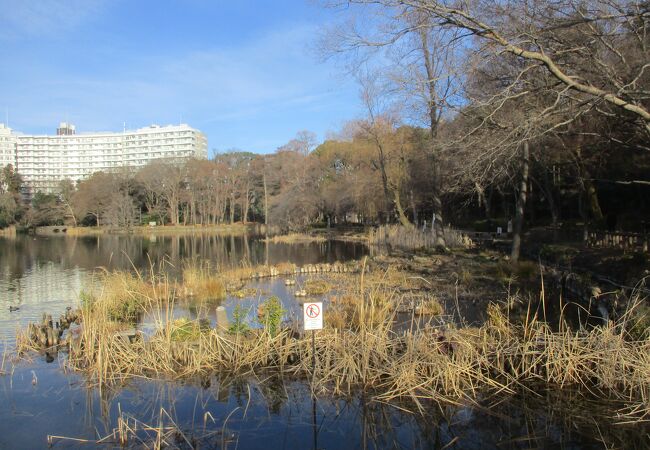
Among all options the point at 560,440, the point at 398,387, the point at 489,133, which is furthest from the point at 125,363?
the point at 489,133

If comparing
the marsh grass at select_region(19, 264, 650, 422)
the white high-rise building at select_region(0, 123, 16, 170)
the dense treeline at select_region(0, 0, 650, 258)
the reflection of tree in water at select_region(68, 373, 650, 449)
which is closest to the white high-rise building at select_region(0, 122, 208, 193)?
the white high-rise building at select_region(0, 123, 16, 170)

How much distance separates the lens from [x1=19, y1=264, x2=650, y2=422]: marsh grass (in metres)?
6.32

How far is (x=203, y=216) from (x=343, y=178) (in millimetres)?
27246

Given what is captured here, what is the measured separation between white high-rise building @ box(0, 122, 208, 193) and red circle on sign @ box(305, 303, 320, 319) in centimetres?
Result: 12855

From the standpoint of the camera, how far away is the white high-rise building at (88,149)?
130 meters

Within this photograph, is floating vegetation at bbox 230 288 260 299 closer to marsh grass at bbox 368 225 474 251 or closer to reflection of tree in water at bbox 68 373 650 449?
reflection of tree in water at bbox 68 373 650 449

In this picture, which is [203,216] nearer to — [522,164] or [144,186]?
[144,186]

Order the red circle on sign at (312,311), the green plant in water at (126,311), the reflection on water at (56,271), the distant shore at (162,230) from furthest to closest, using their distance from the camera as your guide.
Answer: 1. the distant shore at (162,230)
2. the reflection on water at (56,271)
3. the green plant in water at (126,311)
4. the red circle on sign at (312,311)

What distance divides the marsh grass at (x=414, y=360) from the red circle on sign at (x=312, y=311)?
0.74m

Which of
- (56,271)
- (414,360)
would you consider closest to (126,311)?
(414,360)

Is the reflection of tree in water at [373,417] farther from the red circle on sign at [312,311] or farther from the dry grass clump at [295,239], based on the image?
the dry grass clump at [295,239]

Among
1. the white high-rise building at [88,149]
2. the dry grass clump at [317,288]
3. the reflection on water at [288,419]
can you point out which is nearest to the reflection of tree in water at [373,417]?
the reflection on water at [288,419]

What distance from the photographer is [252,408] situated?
6.41 m

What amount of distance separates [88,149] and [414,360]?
5727 inches
